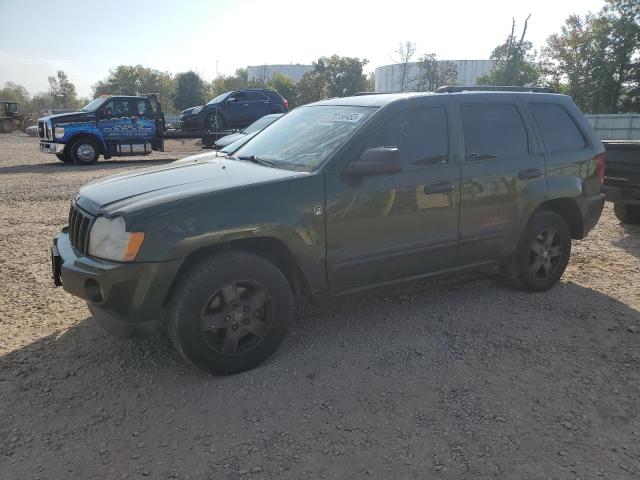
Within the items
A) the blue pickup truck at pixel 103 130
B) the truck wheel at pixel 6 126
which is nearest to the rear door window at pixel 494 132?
the blue pickup truck at pixel 103 130

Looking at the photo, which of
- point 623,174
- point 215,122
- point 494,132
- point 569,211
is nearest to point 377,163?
point 494,132

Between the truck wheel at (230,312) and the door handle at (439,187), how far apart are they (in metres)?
1.32

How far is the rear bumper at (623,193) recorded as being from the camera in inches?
267

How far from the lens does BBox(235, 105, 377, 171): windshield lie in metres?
3.72

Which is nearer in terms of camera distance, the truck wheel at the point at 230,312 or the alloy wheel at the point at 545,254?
the truck wheel at the point at 230,312

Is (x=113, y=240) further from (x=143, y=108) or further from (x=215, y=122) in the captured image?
(x=215, y=122)

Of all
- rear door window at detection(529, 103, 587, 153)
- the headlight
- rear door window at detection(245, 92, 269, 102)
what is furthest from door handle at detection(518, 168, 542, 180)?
rear door window at detection(245, 92, 269, 102)

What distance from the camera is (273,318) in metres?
3.40

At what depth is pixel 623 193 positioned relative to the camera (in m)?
6.91

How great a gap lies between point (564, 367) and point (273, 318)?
201 cm

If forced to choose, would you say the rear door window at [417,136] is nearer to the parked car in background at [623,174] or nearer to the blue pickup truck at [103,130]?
the parked car in background at [623,174]

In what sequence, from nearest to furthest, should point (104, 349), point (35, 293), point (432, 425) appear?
point (432, 425) → point (104, 349) → point (35, 293)

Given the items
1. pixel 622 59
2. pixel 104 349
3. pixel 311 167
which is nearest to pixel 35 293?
pixel 104 349

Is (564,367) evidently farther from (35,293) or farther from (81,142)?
(81,142)
